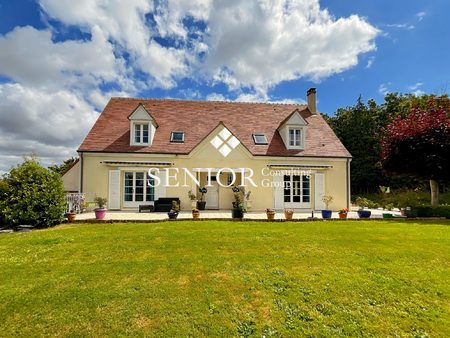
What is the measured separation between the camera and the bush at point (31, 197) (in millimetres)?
12484

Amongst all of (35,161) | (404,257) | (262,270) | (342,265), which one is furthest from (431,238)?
(35,161)

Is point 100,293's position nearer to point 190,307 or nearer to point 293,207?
point 190,307

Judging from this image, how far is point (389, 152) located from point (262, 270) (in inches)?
648

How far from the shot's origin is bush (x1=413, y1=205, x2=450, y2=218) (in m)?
16.2

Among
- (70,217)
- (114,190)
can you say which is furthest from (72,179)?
(70,217)

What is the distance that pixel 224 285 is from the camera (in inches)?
255

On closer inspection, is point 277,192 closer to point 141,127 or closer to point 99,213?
point 141,127

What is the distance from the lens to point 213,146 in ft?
68.6

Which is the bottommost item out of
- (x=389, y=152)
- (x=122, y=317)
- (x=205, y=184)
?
(x=122, y=317)

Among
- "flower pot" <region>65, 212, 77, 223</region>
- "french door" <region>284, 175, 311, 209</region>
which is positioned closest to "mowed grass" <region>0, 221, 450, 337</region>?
"flower pot" <region>65, 212, 77, 223</region>

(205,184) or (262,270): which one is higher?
(205,184)

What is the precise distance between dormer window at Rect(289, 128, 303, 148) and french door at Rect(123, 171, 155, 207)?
12012 mm

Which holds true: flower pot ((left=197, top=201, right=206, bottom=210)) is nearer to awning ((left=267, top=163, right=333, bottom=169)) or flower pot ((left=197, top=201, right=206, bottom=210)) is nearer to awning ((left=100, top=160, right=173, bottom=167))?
awning ((left=100, top=160, right=173, bottom=167))

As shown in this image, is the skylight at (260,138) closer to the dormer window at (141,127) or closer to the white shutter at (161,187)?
the white shutter at (161,187)
